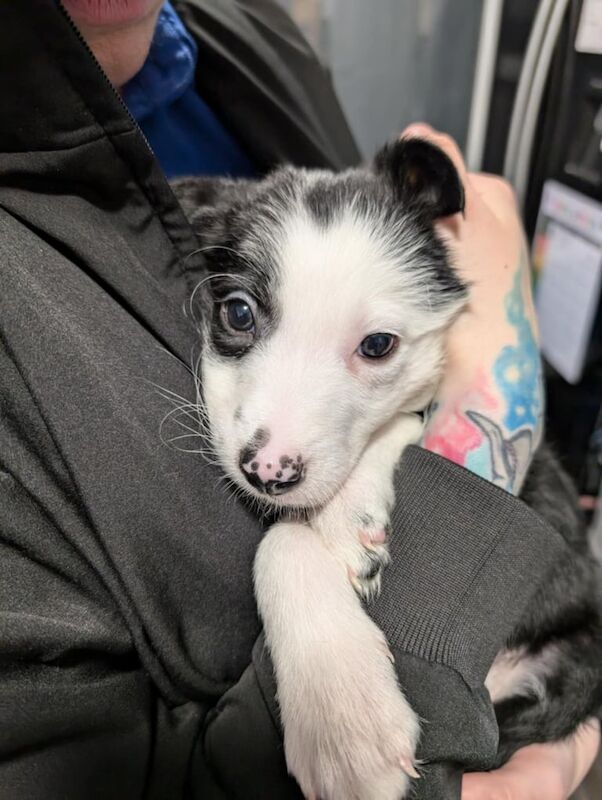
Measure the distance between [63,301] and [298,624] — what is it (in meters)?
0.69

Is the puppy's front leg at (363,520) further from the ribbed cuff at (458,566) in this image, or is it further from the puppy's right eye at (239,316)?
the puppy's right eye at (239,316)

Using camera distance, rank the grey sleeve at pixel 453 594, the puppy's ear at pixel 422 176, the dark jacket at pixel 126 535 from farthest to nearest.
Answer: the puppy's ear at pixel 422 176
the grey sleeve at pixel 453 594
the dark jacket at pixel 126 535

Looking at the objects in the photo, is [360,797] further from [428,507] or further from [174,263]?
[174,263]

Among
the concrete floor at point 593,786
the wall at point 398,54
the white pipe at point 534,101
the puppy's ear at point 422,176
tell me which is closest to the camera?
the puppy's ear at point 422,176

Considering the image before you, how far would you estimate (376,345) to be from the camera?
1361 mm

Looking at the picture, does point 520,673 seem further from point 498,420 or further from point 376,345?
point 376,345

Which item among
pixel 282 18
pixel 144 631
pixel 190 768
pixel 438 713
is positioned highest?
pixel 282 18

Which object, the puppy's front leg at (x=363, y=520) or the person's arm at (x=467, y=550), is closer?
the person's arm at (x=467, y=550)

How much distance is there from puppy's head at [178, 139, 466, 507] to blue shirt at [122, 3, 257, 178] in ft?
0.90

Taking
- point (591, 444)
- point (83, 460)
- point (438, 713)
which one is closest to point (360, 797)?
point (438, 713)

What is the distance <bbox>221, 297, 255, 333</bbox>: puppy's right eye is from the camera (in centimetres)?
135

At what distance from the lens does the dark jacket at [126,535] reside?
0.97 m

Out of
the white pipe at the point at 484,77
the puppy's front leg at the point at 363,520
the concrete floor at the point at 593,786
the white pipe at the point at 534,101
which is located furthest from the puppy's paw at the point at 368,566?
the white pipe at the point at 484,77

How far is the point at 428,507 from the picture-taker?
1222 mm
